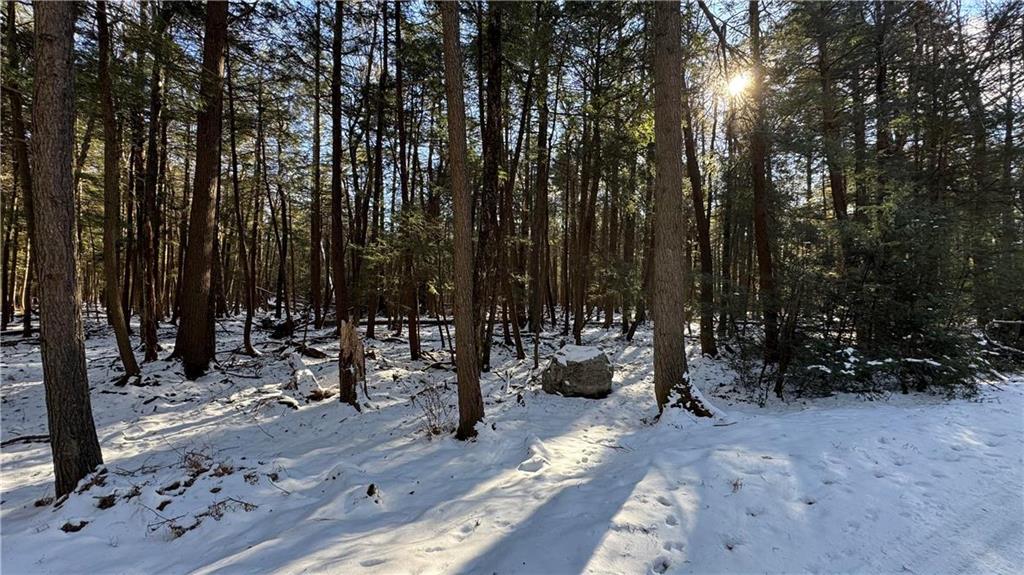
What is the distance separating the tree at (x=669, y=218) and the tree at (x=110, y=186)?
8910 mm

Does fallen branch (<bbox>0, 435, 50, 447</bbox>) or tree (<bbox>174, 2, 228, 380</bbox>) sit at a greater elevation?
tree (<bbox>174, 2, 228, 380</bbox>)

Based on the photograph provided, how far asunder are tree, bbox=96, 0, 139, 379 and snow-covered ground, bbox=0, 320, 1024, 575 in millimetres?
1738

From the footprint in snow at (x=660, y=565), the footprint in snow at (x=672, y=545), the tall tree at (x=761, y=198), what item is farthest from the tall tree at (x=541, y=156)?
the footprint in snow at (x=660, y=565)

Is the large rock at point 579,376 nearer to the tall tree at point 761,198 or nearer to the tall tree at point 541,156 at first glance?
the tall tree at point 541,156

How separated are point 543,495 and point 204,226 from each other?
8991 mm

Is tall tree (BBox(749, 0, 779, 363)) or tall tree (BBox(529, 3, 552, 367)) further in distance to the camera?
tall tree (BBox(529, 3, 552, 367))

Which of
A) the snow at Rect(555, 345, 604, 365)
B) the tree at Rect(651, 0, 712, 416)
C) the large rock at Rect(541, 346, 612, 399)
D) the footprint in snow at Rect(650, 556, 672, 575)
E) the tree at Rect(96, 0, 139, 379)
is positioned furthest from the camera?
the snow at Rect(555, 345, 604, 365)

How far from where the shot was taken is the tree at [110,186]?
7488 mm

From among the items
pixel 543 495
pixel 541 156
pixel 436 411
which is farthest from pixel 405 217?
pixel 543 495

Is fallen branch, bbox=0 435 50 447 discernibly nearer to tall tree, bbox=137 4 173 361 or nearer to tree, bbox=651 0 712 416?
tall tree, bbox=137 4 173 361

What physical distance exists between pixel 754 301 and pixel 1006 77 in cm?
769

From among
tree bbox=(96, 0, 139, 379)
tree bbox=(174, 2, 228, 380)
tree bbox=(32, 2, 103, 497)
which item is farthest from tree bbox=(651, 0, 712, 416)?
tree bbox=(96, 0, 139, 379)

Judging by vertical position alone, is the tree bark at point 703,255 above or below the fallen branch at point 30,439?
above

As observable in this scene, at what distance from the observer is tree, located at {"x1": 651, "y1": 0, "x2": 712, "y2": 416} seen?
20.8 ft
